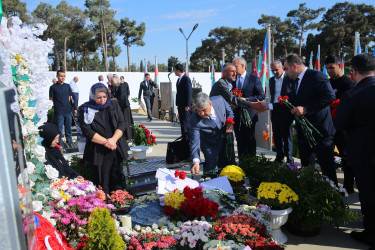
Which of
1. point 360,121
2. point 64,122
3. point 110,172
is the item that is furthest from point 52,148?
point 64,122

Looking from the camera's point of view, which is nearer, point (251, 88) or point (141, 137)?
Result: point (251, 88)

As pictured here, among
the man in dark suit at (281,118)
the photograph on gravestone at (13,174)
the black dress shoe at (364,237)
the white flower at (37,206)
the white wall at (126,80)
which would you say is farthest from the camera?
the white wall at (126,80)

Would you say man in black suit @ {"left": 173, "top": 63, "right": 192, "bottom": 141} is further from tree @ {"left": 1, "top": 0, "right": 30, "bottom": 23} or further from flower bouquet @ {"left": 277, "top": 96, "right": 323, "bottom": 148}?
tree @ {"left": 1, "top": 0, "right": 30, "bottom": 23}

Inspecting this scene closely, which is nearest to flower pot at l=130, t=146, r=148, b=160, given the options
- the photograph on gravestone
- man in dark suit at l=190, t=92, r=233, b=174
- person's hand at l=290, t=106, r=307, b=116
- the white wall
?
man in dark suit at l=190, t=92, r=233, b=174

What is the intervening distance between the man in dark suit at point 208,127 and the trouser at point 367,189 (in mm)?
1616

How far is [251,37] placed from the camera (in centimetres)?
4603

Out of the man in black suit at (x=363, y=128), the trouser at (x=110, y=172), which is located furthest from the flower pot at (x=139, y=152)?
the man in black suit at (x=363, y=128)

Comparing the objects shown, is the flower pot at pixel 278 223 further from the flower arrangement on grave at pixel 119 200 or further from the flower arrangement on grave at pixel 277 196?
the flower arrangement on grave at pixel 119 200

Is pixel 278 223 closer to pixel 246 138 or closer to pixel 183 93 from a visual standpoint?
pixel 246 138

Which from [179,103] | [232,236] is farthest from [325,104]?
[179,103]

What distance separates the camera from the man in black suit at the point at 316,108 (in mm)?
4027

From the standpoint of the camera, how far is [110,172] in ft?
13.8

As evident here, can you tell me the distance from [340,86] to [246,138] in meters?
1.66

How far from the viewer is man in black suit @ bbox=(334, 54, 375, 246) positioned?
9.61 ft
